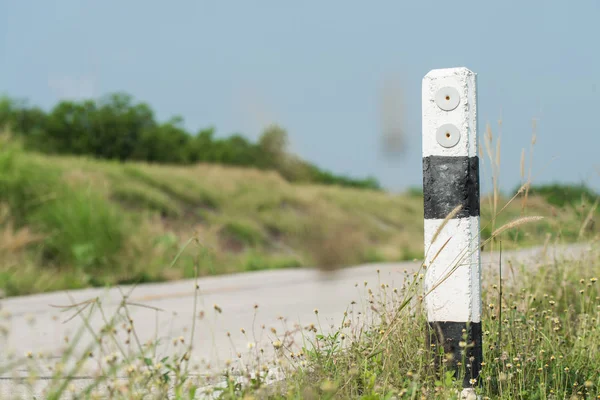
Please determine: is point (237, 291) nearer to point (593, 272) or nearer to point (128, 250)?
point (128, 250)

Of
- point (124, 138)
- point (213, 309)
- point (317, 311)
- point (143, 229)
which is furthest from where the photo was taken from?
point (124, 138)

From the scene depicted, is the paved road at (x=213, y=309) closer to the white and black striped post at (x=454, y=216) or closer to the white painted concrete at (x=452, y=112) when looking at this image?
the white and black striped post at (x=454, y=216)

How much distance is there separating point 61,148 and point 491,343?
29.7 metres

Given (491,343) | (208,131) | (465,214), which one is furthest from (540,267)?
(208,131)

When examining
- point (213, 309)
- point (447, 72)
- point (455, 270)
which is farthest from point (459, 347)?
point (213, 309)

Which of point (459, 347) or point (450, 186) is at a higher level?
point (450, 186)

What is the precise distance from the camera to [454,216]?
2.99 metres

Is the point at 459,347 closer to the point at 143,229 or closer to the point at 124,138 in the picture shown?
the point at 143,229

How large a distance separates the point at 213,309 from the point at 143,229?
13.0ft

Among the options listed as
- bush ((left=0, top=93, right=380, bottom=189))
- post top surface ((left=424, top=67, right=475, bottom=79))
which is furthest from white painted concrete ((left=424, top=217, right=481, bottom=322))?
bush ((left=0, top=93, right=380, bottom=189))

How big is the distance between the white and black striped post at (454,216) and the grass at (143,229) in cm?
115

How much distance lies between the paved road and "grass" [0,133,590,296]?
486 millimetres

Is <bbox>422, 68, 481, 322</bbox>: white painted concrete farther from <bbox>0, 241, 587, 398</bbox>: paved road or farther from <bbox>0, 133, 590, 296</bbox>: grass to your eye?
<bbox>0, 133, 590, 296</bbox>: grass

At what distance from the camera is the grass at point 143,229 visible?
934cm
